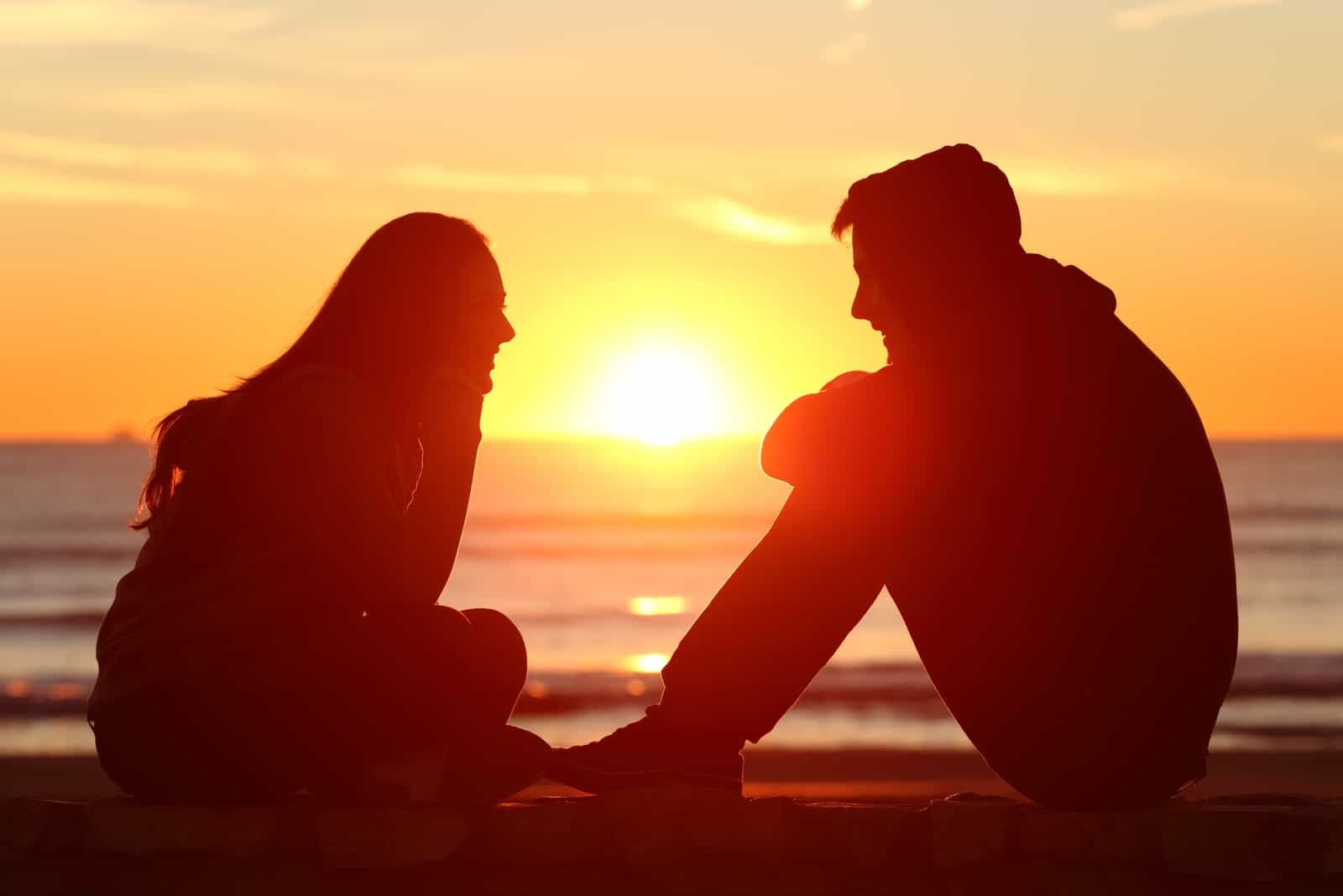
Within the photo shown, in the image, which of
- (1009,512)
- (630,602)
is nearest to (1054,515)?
(1009,512)

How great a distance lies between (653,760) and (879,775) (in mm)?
8150

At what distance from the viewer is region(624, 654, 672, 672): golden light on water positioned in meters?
18.7

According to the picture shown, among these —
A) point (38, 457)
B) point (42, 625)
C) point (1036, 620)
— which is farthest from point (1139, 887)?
point (38, 457)

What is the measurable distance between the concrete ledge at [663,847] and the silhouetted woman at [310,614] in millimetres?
110

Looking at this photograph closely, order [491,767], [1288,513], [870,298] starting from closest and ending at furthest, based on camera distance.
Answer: [870,298]
[491,767]
[1288,513]

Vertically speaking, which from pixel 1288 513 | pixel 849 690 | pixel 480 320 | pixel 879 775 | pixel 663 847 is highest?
pixel 1288 513

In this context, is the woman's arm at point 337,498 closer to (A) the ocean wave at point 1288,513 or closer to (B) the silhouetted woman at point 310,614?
(B) the silhouetted woman at point 310,614

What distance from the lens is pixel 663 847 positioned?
12.0 feet

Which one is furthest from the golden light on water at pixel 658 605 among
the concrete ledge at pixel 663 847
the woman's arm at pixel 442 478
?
the concrete ledge at pixel 663 847

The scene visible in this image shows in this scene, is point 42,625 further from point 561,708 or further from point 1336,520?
point 1336,520

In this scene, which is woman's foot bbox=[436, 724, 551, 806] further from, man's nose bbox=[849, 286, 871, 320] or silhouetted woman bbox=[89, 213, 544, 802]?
man's nose bbox=[849, 286, 871, 320]

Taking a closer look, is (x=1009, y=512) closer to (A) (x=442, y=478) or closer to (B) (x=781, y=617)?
(B) (x=781, y=617)

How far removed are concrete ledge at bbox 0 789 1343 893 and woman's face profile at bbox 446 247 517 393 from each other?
1138mm

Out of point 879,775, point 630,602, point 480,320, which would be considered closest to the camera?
point 480,320
